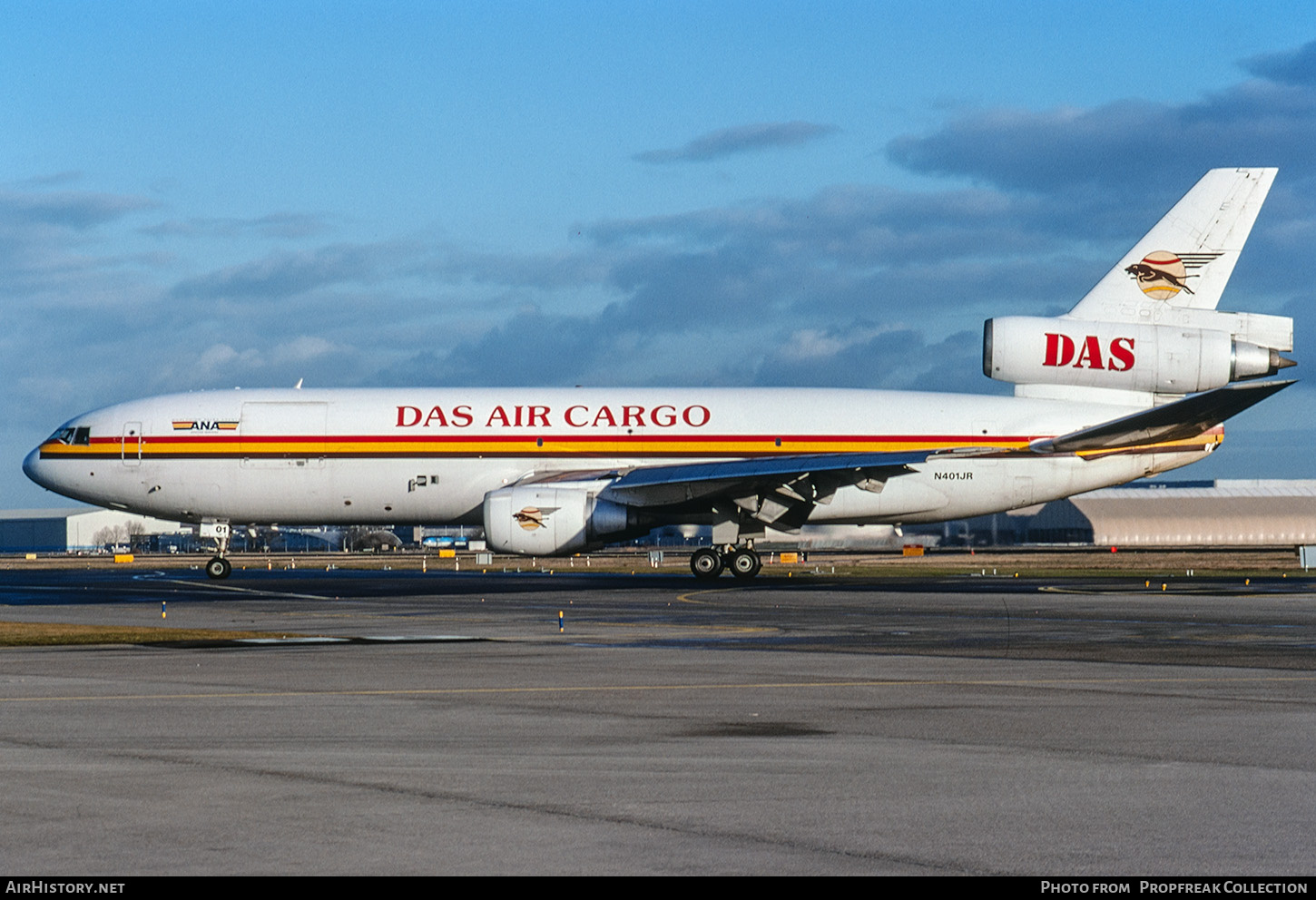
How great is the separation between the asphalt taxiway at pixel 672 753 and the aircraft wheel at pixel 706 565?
1936 centimetres

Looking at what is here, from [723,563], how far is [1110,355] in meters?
12.4

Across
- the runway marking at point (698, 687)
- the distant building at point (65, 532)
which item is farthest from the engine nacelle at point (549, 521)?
the distant building at point (65, 532)

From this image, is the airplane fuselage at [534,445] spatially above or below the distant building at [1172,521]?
above

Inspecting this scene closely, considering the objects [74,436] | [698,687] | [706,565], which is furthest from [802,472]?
[698,687]

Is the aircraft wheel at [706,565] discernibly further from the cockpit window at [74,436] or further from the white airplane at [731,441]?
the cockpit window at [74,436]

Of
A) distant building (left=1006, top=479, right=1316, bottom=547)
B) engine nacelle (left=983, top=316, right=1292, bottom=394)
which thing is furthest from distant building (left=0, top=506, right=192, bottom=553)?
engine nacelle (left=983, top=316, right=1292, bottom=394)

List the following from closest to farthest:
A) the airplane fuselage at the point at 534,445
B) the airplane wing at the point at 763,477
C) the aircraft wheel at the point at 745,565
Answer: the airplane wing at the point at 763,477 < the airplane fuselage at the point at 534,445 < the aircraft wheel at the point at 745,565

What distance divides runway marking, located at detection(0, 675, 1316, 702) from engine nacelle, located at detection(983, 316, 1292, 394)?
26223mm

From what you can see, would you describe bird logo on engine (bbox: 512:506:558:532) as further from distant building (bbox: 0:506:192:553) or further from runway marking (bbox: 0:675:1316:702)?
distant building (bbox: 0:506:192:553)

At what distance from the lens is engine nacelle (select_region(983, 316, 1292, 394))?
130 ft

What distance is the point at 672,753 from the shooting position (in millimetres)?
9977

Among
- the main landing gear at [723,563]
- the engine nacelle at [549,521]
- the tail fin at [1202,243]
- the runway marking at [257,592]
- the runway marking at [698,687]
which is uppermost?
the tail fin at [1202,243]

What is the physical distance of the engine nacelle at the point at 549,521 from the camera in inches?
1524

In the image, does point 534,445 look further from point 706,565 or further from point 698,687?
point 698,687
